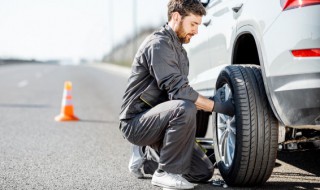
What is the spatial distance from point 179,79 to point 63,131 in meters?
3.94

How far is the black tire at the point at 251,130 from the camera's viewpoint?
12.1ft

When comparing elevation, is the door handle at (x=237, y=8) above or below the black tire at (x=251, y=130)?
above

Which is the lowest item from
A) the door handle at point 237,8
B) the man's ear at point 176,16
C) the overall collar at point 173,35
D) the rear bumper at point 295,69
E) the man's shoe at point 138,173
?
the man's shoe at point 138,173

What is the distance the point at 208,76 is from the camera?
5070 millimetres

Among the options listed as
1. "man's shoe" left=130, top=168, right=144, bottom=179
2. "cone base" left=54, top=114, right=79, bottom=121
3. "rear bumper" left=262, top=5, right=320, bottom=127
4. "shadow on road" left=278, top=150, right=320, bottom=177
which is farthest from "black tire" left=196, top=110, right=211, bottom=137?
"cone base" left=54, top=114, right=79, bottom=121

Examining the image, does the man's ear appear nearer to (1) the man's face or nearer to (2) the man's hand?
(1) the man's face

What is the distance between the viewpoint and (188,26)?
4012 millimetres

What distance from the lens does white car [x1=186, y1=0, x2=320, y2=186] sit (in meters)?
3.30

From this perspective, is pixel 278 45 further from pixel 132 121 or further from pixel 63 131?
pixel 63 131

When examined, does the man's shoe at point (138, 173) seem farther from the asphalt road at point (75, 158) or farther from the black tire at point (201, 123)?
the black tire at point (201, 123)

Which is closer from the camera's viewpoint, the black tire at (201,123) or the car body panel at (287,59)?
the car body panel at (287,59)

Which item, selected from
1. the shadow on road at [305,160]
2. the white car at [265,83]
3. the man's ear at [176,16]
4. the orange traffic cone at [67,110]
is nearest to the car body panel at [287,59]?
the white car at [265,83]

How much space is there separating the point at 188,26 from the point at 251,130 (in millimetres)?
919

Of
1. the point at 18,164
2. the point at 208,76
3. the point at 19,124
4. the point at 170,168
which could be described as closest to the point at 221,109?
the point at 170,168
